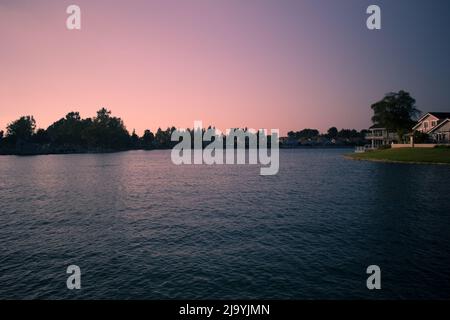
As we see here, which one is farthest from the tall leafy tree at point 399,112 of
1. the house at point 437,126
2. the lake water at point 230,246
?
the lake water at point 230,246

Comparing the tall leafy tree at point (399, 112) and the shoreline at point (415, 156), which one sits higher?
the tall leafy tree at point (399, 112)

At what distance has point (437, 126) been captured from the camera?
111500mm

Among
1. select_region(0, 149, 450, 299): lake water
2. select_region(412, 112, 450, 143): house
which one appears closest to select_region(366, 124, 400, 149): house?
select_region(412, 112, 450, 143): house

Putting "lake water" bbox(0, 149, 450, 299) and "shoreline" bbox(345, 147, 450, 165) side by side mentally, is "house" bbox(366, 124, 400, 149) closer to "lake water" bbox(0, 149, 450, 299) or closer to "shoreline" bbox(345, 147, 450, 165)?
"shoreline" bbox(345, 147, 450, 165)

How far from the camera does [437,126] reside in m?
112

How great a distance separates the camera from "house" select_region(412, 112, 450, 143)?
10938 centimetres

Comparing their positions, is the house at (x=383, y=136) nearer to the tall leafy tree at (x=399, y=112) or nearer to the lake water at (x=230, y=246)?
the tall leafy tree at (x=399, y=112)

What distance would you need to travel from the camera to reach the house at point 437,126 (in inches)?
4306

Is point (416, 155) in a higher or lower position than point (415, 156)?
higher

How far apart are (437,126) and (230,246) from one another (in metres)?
121

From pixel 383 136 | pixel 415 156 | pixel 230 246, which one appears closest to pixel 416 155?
pixel 415 156

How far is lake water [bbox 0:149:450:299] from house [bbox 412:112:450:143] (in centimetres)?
8291

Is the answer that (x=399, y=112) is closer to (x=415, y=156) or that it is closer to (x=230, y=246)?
(x=415, y=156)

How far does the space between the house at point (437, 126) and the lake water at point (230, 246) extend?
272ft
